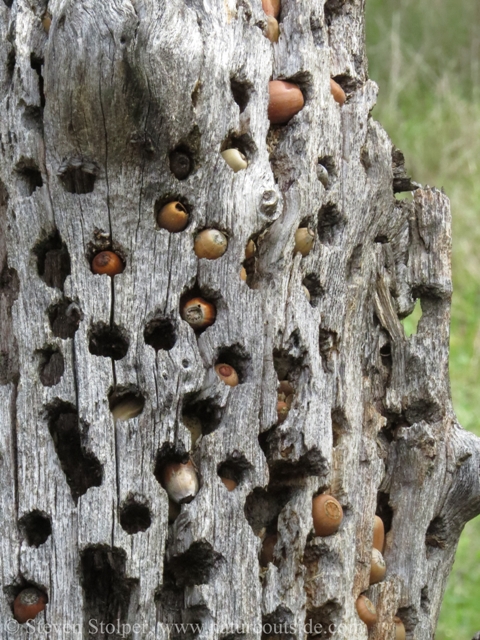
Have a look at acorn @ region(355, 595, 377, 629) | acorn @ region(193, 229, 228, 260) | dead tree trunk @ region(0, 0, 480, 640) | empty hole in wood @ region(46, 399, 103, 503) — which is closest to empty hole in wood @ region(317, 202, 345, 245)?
dead tree trunk @ region(0, 0, 480, 640)

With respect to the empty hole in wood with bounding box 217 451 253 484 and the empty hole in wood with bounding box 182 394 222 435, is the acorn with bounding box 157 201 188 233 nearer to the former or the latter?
the empty hole in wood with bounding box 182 394 222 435

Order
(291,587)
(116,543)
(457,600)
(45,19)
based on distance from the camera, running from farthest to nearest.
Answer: (457,600), (45,19), (291,587), (116,543)

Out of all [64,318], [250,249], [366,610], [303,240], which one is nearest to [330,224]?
[303,240]

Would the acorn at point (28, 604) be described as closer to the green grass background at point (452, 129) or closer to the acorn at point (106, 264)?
the acorn at point (106, 264)

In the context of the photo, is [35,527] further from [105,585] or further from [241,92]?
[241,92]

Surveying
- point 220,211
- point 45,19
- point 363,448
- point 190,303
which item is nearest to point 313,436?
point 363,448

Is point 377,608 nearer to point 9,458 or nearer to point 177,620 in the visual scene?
point 177,620

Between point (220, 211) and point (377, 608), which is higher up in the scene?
point (220, 211)
